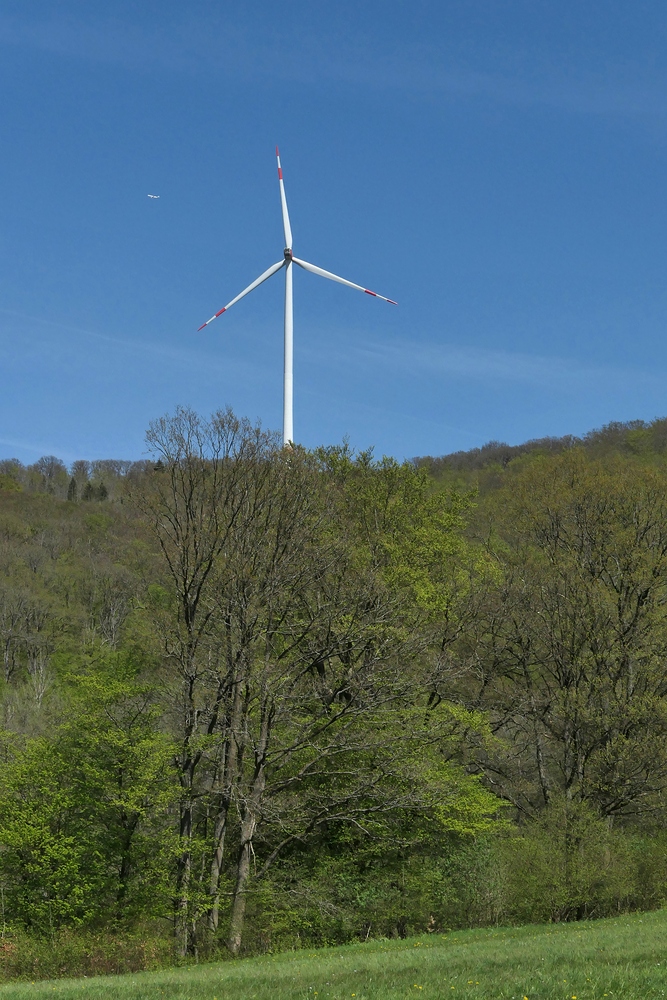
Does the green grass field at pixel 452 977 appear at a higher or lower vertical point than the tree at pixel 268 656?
lower

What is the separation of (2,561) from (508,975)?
73.0 metres

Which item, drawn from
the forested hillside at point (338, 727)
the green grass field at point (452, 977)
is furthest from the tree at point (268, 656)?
the green grass field at point (452, 977)

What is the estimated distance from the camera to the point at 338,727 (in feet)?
91.0

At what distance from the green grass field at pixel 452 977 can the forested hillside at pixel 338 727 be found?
640 centimetres

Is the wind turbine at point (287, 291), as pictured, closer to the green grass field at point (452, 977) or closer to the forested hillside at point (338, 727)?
the forested hillside at point (338, 727)

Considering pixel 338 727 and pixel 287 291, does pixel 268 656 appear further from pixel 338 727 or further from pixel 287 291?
pixel 287 291

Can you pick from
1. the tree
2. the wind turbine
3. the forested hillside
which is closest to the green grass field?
the forested hillside

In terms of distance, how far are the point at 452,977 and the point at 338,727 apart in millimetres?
14280

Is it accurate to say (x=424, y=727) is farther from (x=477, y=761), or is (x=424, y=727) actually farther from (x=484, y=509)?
(x=484, y=509)

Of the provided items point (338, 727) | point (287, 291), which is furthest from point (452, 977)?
point (287, 291)

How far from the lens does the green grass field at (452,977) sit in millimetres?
12281

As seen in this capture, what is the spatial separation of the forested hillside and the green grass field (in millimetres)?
6399

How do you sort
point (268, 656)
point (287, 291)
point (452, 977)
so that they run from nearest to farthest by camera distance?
1. point (452, 977)
2. point (268, 656)
3. point (287, 291)

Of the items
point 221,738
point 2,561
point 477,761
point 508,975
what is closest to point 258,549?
point 221,738
